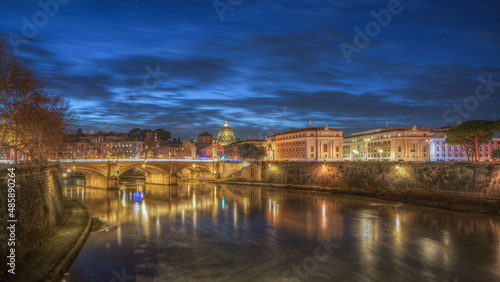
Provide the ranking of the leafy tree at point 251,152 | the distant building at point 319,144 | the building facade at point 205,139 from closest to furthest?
1. the distant building at point 319,144
2. the leafy tree at point 251,152
3. the building facade at point 205,139

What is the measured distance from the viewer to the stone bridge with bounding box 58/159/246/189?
60156mm

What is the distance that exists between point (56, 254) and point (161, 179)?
2135 inches

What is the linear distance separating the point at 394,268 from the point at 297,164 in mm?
48661

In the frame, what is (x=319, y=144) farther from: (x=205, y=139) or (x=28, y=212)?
(x=205, y=139)

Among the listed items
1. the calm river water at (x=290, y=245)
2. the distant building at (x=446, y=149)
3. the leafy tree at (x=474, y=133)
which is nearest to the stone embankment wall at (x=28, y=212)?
the calm river water at (x=290, y=245)

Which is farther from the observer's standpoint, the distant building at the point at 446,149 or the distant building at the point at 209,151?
the distant building at the point at 209,151

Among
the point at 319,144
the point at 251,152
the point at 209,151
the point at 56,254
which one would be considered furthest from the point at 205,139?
the point at 56,254

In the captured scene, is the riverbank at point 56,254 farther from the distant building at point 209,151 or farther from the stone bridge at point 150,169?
the distant building at point 209,151

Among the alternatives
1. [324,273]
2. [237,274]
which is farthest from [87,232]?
[324,273]

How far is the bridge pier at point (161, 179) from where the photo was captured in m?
70.6

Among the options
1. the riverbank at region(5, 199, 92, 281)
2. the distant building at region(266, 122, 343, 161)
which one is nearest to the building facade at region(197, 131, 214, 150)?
the distant building at region(266, 122, 343, 161)

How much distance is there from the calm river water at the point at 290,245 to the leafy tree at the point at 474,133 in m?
23.5

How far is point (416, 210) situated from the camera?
38.4m

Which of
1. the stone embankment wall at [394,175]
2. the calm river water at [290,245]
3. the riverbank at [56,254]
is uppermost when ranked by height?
the stone embankment wall at [394,175]
